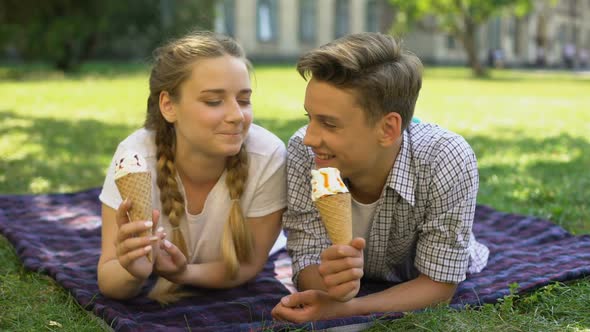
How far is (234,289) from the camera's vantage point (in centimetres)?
392

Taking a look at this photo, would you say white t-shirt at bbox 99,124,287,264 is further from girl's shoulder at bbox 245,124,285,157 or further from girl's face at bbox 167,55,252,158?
girl's face at bbox 167,55,252,158

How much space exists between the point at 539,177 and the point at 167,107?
444 centimetres

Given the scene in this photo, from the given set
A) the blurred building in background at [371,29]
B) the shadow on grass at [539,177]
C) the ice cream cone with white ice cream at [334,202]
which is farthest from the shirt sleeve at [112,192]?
the blurred building in background at [371,29]

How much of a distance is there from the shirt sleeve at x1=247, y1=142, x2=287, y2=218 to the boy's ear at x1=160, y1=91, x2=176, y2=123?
1.65 feet

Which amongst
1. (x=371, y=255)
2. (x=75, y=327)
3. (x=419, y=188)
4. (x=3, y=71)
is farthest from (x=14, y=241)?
(x=3, y=71)

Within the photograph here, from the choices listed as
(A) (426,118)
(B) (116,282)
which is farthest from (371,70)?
(A) (426,118)

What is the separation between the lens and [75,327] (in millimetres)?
3309

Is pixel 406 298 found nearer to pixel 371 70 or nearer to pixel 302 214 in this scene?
pixel 302 214

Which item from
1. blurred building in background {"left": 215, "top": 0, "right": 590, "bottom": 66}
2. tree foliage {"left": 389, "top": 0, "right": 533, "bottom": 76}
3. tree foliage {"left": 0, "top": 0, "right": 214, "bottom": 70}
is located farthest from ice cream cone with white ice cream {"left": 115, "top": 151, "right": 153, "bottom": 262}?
tree foliage {"left": 389, "top": 0, "right": 533, "bottom": 76}

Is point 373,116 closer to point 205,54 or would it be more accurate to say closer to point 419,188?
point 419,188

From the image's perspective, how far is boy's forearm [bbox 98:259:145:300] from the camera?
11.3 ft

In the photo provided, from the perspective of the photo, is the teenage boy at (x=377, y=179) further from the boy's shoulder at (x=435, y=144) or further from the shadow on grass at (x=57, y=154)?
the shadow on grass at (x=57, y=154)

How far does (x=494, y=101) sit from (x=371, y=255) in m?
14.4

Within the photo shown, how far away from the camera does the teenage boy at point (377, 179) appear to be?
320cm
